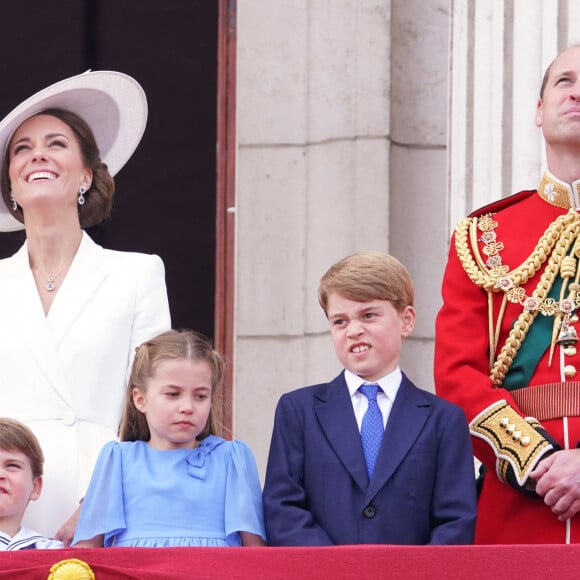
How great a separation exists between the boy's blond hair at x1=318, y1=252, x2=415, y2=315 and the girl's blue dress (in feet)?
1.57

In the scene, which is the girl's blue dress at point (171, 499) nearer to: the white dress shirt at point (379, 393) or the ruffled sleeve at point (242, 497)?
the ruffled sleeve at point (242, 497)

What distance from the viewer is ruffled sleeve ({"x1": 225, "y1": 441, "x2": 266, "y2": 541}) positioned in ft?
13.8

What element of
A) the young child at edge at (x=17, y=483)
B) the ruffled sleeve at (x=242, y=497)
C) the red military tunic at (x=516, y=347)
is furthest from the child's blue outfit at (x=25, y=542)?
the red military tunic at (x=516, y=347)

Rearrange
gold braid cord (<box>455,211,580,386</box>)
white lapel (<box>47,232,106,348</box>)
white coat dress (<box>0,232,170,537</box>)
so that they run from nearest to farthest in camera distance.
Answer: gold braid cord (<box>455,211,580,386</box>) < white coat dress (<box>0,232,170,537</box>) < white lapel (<box>47,232,106,348</box>)

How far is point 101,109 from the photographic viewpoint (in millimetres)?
5070

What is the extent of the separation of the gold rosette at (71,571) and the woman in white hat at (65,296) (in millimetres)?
741

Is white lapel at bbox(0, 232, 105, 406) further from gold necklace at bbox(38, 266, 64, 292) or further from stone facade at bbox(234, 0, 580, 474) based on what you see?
stone facade at bbox(234, 0, 580, 474)

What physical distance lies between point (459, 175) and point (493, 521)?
2.12 metres

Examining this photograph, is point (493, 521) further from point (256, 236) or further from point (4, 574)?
point (256, 236)

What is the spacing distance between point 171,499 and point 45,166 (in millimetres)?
1094

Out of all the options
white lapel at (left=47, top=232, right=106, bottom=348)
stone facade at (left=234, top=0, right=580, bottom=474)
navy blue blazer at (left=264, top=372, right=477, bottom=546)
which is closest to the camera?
navy blue blazer at (left=264, top=372, right=477, bottom=546)

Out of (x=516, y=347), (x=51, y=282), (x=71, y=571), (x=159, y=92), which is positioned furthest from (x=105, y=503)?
(x=159, y=92)

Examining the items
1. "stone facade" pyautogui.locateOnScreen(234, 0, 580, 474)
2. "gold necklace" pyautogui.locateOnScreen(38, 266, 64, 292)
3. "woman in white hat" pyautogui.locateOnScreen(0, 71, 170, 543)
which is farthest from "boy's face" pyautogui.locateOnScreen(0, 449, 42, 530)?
"stone facade" pyautogui.locateOnScreen(234, 0, 580, 474)

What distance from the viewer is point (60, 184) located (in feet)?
15.8
